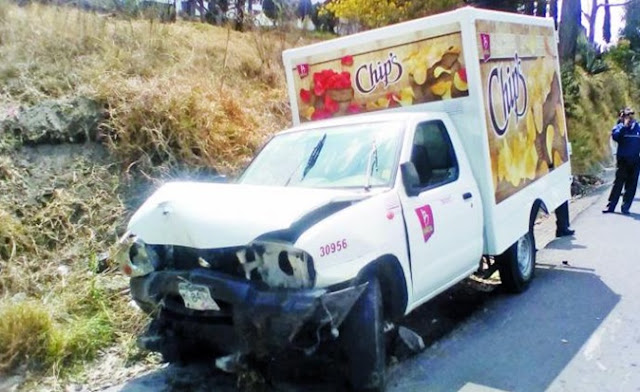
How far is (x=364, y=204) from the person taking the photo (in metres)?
4.35

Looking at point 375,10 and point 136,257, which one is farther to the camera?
point 375,10

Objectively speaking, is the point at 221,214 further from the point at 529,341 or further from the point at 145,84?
the point at 145,84

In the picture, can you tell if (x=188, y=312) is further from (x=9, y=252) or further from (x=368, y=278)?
(x=9, y=252)

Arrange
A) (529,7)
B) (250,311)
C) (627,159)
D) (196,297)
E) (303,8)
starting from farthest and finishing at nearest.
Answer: (529,7) < (303,8) < (627,159) < (196,297) < (250,311)

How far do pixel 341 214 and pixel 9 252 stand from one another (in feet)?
12.6

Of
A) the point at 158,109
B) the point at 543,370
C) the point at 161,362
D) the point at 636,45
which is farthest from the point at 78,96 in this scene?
the point at 636,45

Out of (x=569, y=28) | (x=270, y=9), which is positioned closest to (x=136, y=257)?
(x=270, y=9)

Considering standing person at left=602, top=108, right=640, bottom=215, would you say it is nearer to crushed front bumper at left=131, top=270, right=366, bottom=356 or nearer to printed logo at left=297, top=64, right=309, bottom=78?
printed logo at left=297, top=64, right=309, bottom=78

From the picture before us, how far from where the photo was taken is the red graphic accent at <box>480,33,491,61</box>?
5.91 metres

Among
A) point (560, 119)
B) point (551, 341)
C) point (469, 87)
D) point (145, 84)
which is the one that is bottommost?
point (551, 341)

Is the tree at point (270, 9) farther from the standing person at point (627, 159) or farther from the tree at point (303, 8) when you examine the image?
the standing person at point (627, 159)

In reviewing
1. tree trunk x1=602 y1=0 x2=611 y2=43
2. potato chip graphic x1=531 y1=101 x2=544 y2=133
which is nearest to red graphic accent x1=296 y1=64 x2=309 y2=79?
potato chip graphic x1=531 y1=101 x2=544 y2=133

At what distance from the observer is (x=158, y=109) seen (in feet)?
26.7

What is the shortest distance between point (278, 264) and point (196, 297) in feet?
2.00
